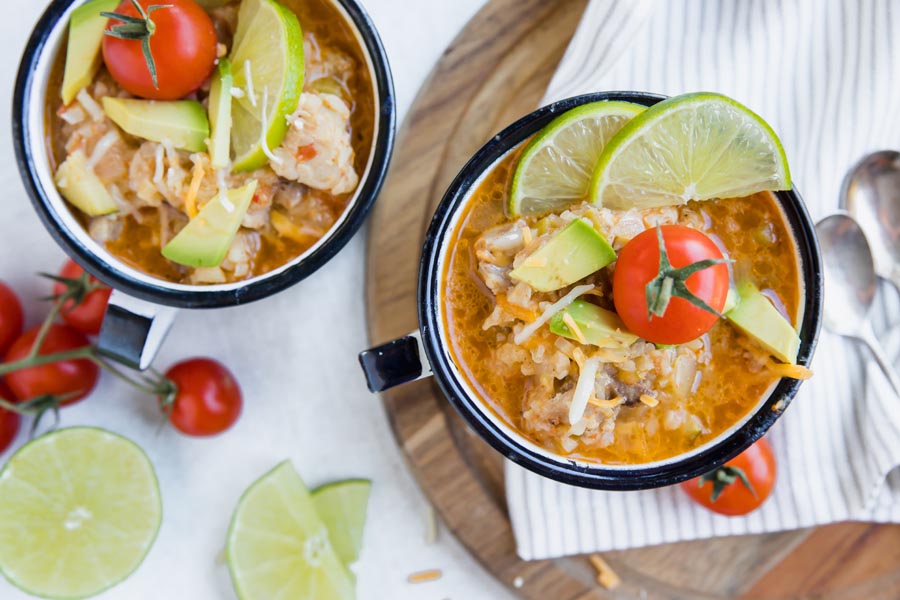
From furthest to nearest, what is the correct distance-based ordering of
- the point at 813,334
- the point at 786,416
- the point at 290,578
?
the point at 290,578 < the point at 786,416 < the point at 813,334

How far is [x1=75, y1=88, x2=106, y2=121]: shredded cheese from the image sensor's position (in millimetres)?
2377

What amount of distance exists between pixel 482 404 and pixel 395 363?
10.0 inches

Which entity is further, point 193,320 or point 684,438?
point 193,320

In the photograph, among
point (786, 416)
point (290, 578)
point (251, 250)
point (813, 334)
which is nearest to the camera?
point (813, 334)

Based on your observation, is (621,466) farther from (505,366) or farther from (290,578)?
(290,578)

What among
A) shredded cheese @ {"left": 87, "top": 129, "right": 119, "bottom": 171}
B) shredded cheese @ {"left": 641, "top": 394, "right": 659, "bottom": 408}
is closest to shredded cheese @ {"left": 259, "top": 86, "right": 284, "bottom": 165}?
shredded cheese @ {"left": 87, "top": 129, "right": 119, "bottom": 171}

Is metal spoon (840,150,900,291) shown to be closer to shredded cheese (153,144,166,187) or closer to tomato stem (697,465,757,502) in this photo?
tomato stem (697,465,757,502)

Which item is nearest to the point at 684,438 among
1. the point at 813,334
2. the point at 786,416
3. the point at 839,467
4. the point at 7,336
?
the point at 813,334

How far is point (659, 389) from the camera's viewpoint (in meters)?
2.21

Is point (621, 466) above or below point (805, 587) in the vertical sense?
above

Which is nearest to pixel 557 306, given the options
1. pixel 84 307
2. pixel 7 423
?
pixel 84 307

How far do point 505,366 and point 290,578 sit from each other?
4.38 ft

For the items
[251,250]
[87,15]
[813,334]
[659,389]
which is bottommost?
[659,389]

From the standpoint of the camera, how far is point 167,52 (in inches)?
86.9
